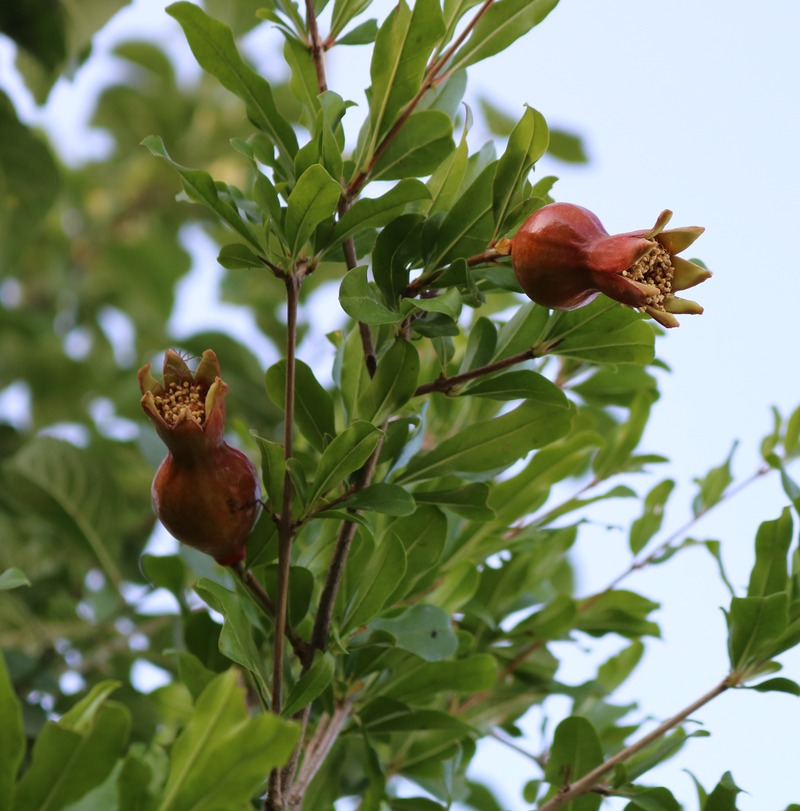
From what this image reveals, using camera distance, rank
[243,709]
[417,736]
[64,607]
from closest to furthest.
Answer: [243,709] → [417,736] → [64,607]

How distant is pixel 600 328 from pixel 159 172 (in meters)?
1.86

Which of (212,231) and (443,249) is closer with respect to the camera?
(443,249)

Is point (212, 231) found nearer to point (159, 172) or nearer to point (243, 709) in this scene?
point (159, 172)

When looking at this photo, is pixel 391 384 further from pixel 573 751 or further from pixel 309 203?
pixel 573 751

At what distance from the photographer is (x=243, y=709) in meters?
0.57

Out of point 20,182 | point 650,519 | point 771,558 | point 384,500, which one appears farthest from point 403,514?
point 20,182

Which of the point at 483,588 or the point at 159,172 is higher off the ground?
the point at 159,172

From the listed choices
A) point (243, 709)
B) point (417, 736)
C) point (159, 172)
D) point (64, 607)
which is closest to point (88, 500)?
point (64, 607)

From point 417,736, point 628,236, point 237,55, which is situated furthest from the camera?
point 417,736

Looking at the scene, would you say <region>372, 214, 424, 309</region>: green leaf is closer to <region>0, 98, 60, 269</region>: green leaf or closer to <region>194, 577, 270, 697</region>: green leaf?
<region>194, 577, 270, 697</region>: green leaf

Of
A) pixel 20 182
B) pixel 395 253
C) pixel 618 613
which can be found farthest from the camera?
pixel 20 182

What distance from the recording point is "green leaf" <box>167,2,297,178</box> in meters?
0.80

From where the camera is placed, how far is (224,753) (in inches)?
Answer: 22.0

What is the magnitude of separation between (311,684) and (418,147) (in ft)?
1.31
